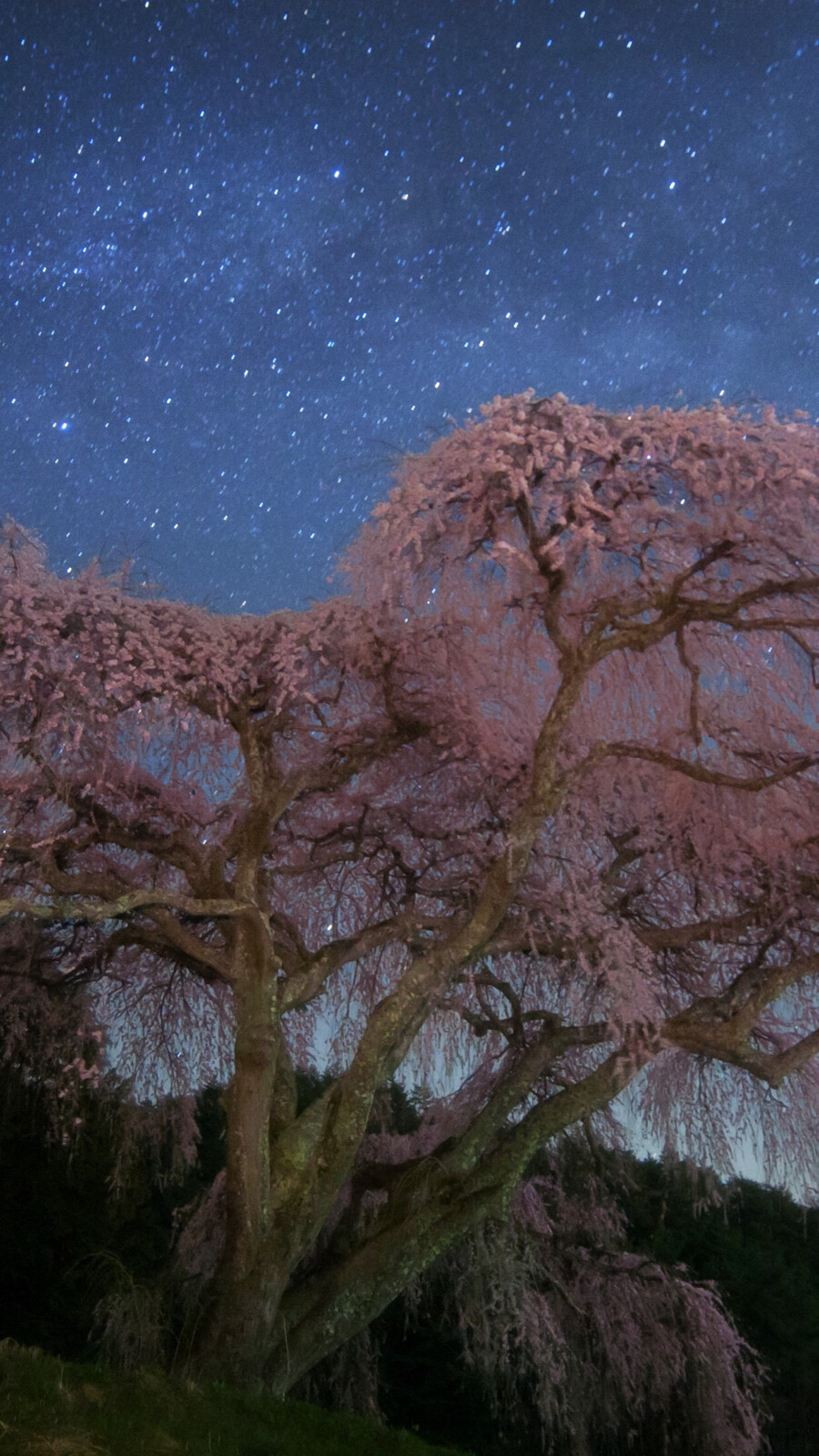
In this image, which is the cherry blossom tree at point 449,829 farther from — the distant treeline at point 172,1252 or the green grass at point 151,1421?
the green grass at point 151,1421

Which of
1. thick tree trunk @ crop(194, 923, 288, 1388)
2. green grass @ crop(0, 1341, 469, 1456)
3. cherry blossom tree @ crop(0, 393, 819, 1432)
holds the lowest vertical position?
green grass @ crop(0, 1341, 469, 1456)

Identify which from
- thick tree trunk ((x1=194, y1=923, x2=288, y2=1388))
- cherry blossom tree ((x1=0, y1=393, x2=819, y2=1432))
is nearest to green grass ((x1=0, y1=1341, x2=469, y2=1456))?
thick tree trunk ((x1=194, y1=923, x2=288, y2=1388))

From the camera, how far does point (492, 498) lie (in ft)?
36.6

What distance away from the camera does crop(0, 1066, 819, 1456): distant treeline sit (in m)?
15.5

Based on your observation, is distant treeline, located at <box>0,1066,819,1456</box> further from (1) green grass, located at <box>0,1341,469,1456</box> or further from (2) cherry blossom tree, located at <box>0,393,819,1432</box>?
(1) green grass, located at <box>0,1341,469,1456</box>

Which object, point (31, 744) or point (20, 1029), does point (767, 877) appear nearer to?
point (31, 744)

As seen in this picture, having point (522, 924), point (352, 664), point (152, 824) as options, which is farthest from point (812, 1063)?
point (152, 824)

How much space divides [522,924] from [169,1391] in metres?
5.73

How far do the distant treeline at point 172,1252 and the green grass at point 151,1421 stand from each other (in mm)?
2411

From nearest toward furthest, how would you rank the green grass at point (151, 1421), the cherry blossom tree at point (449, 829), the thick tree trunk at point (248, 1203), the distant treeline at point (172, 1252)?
1. the green grass at point (151, 1421)
2. the thick tree trunk at point (248, 1203)
3. the cherry blossom tree at point (449, 829)
4. the distant treeline at point (172, 1252)

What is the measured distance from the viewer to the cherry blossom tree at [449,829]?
440 inches

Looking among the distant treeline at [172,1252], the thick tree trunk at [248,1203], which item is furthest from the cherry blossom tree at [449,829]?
the distant treeline at [172,1252]

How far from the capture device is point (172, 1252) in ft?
67.3

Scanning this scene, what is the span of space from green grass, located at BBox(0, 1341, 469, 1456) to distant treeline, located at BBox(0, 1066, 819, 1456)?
7.91ft
